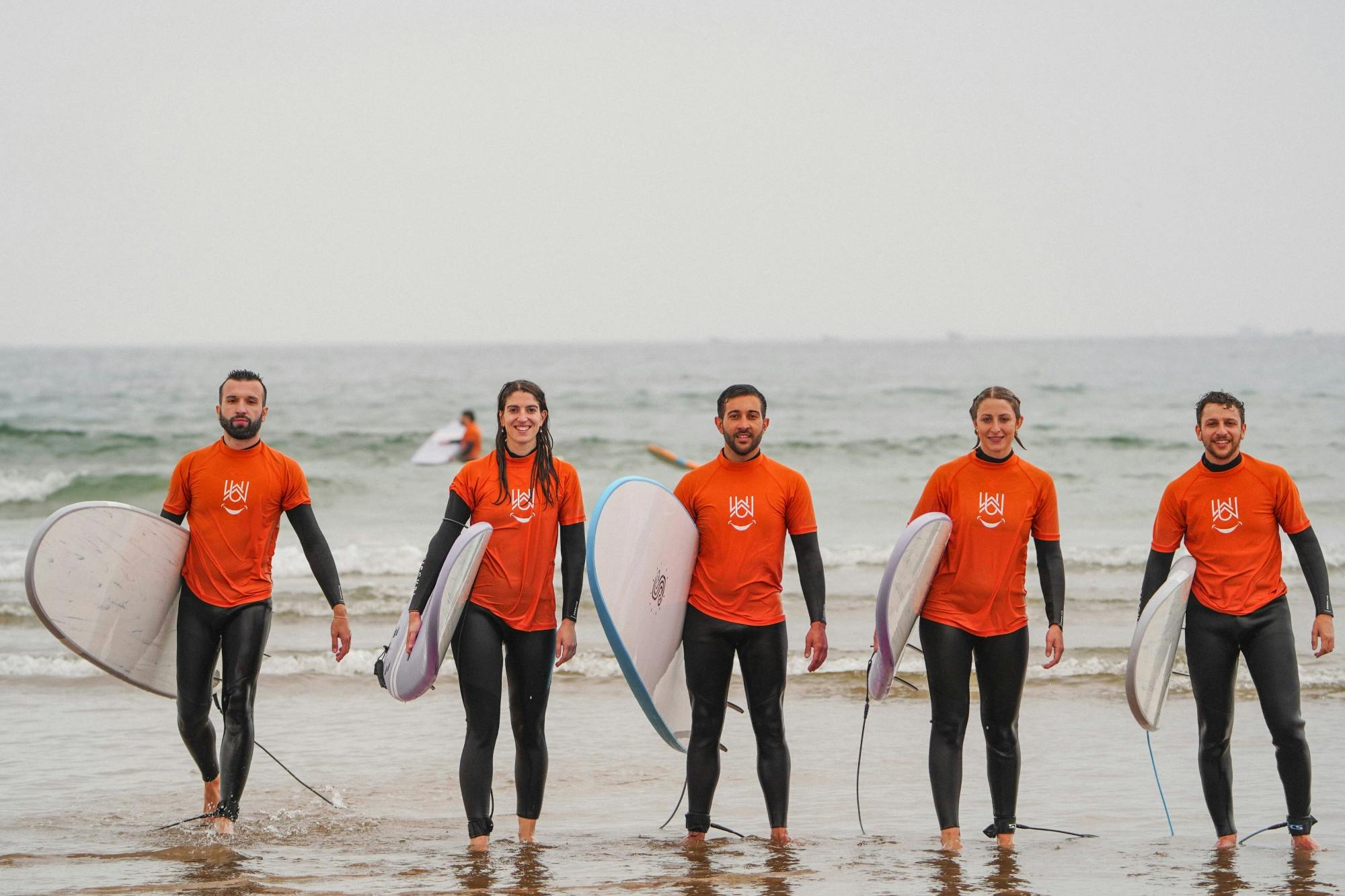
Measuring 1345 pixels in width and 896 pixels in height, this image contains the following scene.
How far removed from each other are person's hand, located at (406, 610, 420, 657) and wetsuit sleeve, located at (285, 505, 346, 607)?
45cm

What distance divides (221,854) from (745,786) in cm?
230

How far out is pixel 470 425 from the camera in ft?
72.8

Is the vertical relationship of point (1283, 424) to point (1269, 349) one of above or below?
below

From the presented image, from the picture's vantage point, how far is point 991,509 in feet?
14.3

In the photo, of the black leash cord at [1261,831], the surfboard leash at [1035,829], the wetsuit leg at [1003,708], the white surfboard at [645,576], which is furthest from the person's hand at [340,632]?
the black leash cord at [1261,831]

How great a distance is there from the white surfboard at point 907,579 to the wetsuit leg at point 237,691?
2178 millimetres

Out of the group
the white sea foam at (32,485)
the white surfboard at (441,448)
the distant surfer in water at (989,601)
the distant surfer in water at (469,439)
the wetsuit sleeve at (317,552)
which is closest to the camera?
the distant surfer in water at (989,601)

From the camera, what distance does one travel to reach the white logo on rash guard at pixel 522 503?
173 inches

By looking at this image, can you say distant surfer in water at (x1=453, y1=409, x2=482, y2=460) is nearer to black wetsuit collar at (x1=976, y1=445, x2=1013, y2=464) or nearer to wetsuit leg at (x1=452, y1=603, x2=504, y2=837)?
wetsuit leg at (x1=452, y1=603, x2=504, y2=837)

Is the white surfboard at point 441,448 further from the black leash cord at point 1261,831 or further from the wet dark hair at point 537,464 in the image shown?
the black leash cord at point 1261,831

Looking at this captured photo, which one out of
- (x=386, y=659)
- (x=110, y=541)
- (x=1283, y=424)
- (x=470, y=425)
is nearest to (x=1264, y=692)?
(x=386, y=659)

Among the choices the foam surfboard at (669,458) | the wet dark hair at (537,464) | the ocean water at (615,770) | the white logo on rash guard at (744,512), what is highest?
the wet dark hair at (537,464)

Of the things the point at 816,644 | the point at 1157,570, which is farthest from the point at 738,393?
the point at 1157,570

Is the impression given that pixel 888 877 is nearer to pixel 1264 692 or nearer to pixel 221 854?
pixel 1264 692
